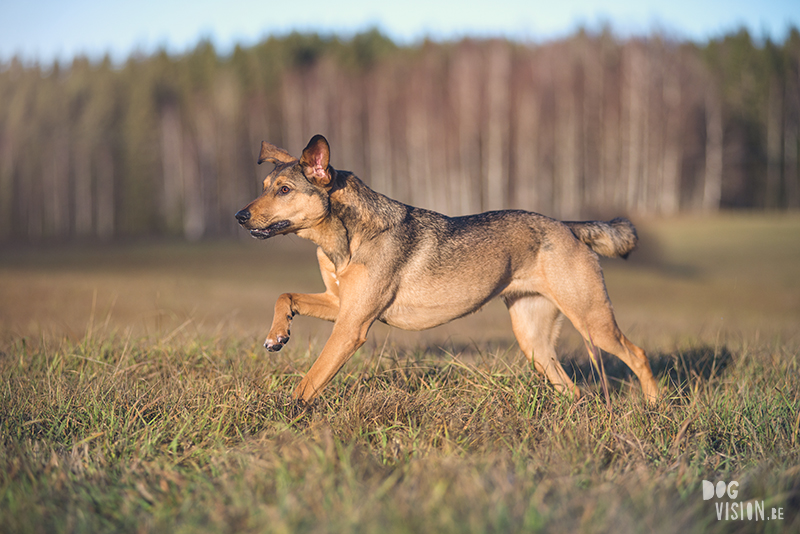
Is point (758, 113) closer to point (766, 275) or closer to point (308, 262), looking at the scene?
point (766, 275)

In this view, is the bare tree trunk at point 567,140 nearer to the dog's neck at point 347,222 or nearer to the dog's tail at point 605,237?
the dog's tail at point 605,237

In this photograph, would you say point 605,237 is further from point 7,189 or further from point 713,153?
point 7,189

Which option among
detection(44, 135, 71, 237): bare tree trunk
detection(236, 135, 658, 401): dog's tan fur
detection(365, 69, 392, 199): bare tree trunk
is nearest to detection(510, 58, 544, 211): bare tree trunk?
detection(365, 69, 392, 199): bare tree trunk

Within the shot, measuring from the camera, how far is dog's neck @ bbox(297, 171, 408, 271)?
179 inches

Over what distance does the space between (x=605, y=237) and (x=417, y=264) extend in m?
1.87

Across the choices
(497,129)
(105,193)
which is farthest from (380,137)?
(105,193)

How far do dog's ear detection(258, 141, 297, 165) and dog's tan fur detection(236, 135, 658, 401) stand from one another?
1cm

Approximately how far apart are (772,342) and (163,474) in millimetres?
6794

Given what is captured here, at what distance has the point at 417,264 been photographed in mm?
4730

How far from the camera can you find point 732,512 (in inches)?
102

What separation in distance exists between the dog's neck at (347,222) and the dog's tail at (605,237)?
1761mm

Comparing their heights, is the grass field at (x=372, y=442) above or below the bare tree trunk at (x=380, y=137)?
below

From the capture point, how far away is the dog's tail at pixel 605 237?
211 inches

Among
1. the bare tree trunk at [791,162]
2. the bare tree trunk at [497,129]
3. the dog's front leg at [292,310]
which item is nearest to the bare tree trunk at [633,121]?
the bare tree trunk at [497,129]
